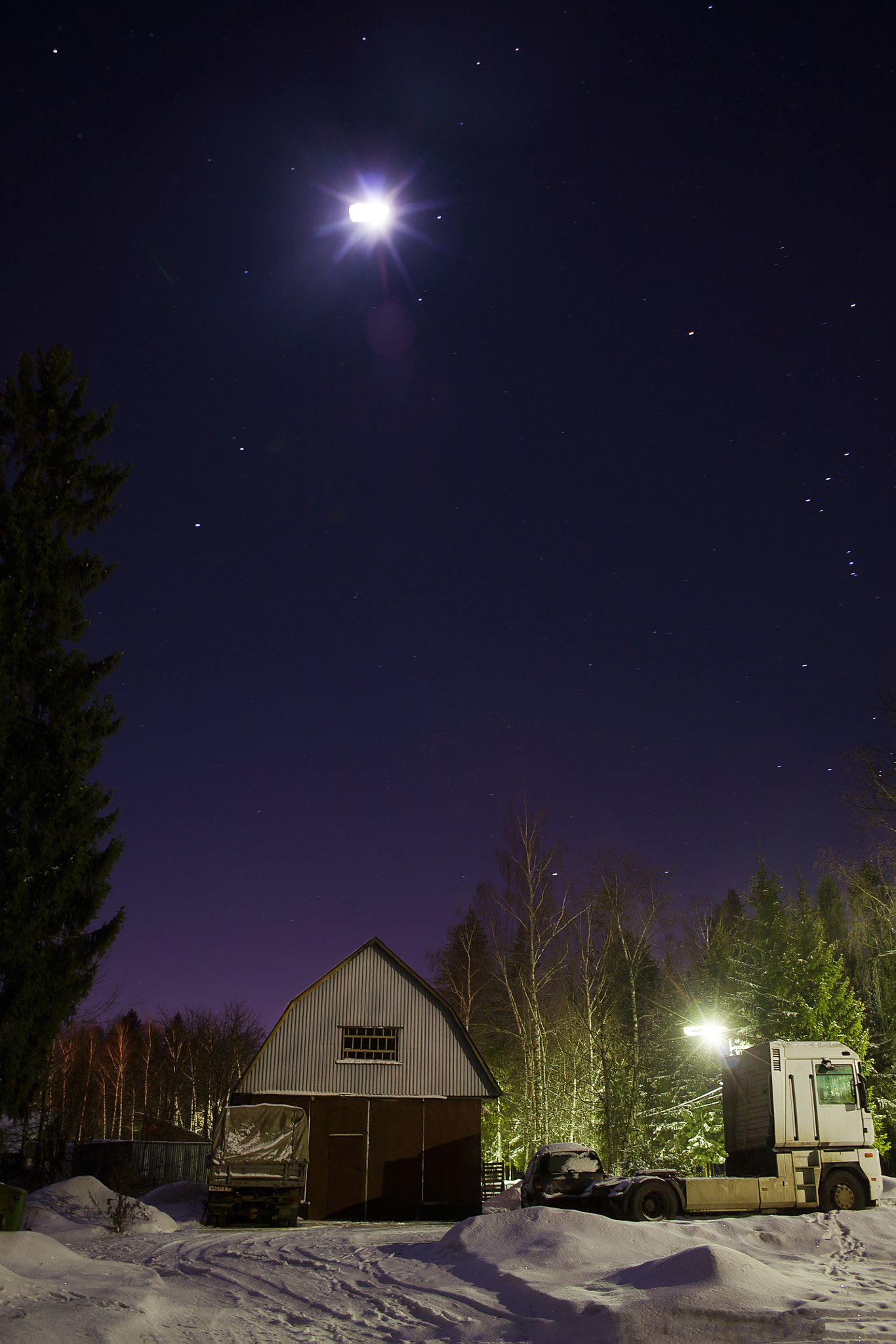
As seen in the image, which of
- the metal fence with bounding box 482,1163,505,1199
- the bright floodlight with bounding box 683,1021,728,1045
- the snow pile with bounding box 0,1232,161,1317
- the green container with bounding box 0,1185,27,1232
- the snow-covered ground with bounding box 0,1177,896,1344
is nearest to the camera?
→ the snow pile with bounding box 0,1232,161,1317

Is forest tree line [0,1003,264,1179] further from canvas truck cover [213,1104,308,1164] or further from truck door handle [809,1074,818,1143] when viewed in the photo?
truck door handle [809,1074,818,1143]

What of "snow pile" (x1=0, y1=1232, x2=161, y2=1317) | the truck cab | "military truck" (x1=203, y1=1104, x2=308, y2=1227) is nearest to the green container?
"snow pile" (x1=0, y1=1232, x2=161, y2=1317)

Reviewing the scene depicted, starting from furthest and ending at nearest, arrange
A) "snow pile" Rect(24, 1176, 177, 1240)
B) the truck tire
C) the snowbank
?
1. "snow pile" Rect(24, 1176, 177, 1240)
2. the truck tire
3. the snowbank

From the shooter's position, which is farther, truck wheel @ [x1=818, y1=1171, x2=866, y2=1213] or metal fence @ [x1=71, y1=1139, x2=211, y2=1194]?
metal fence @ [x1=71, y1=1139, x2=211, y2=1194]

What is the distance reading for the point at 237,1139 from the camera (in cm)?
2317

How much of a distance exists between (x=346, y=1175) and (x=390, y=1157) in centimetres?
136

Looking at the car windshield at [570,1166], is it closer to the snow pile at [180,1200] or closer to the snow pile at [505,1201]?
the snow pile at [505,1201]

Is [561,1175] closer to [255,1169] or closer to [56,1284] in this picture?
[255,1169]

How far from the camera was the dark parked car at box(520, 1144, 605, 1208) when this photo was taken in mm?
19844

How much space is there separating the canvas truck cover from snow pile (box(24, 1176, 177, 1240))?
6.42 feet

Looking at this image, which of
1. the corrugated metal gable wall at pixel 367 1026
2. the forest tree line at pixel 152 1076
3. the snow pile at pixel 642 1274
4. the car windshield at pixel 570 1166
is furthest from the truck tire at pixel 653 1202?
the forest tree line at pixel 152 1076

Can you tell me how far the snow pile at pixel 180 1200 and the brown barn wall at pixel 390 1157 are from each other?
313 cm

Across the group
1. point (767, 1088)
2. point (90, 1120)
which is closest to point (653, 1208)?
point (767, 1088)

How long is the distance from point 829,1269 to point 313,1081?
1867 cm
